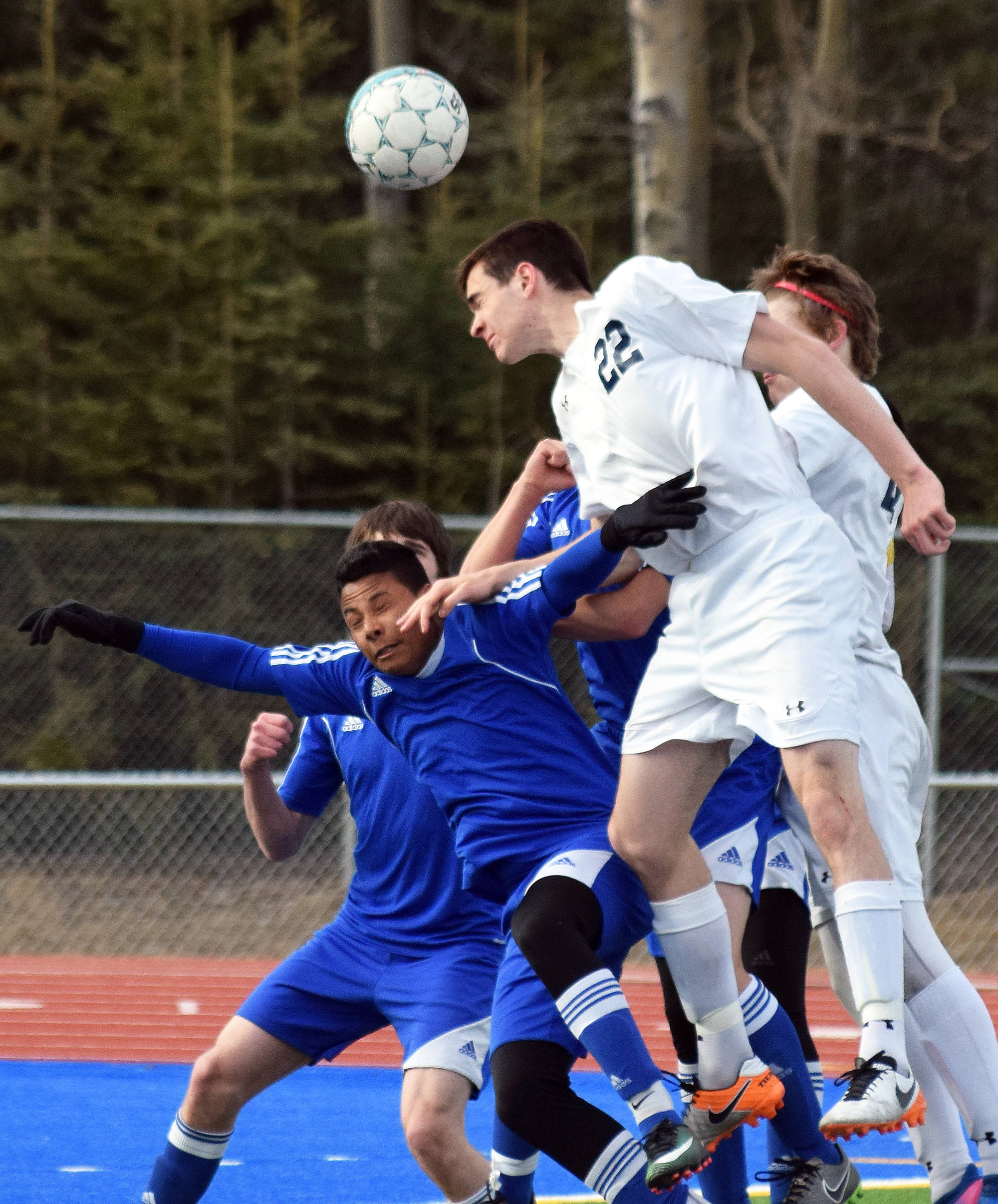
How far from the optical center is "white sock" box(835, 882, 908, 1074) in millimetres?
2941

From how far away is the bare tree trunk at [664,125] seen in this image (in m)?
8.85

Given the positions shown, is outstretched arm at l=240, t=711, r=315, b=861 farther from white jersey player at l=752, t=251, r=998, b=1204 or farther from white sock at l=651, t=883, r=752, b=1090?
white jersey player at l=752, t=251, r=998, b=1204

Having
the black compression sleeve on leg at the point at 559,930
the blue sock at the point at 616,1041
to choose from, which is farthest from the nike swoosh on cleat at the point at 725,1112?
the black compression sleeve on leg at the point at 559,930

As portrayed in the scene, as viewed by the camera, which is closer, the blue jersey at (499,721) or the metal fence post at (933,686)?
the blue jersey at (499,721)

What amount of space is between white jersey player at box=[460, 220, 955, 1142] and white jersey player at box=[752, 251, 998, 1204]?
0.31 metres

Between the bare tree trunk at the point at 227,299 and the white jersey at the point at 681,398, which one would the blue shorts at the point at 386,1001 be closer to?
the white jersey at the point at 681,398

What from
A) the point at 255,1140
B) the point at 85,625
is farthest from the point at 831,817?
the point at 255,1140

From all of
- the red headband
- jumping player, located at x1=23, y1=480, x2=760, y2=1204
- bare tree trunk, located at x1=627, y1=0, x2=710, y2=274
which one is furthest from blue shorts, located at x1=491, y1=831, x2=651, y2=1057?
bare tree trunk, located at x1=627, y1=0, x2=710, y2=274

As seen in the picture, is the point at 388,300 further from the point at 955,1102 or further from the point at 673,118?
the point at 955,1102

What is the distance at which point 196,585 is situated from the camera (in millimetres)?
8078

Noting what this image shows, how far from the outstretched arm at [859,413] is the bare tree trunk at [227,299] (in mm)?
7326

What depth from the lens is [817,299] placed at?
142 inches

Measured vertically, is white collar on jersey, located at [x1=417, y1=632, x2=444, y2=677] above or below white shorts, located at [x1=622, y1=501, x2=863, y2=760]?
below

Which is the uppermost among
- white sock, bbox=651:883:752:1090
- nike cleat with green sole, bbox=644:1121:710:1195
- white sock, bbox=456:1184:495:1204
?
white sock, bbox=651:883:752:1090
